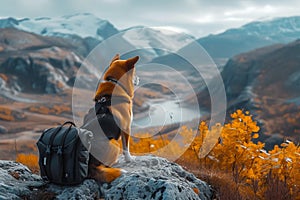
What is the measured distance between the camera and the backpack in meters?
5.61

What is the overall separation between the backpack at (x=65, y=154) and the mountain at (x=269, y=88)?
240 feet

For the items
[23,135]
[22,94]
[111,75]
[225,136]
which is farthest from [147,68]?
[22,94]

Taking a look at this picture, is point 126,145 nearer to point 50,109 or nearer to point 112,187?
point 112,187

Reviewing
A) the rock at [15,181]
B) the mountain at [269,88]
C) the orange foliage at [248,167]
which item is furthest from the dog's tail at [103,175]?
the mountain at [269,88]

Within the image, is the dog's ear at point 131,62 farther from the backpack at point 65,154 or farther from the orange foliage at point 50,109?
the orange foliage at point 50,109

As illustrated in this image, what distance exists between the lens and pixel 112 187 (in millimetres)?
5648

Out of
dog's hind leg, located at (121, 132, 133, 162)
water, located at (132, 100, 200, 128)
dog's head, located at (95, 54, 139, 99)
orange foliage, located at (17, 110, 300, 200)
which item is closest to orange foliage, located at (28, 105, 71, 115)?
orange foliage, located at (17, 110, 300, 200)

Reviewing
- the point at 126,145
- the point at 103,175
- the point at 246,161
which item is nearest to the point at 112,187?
the point at 103,175

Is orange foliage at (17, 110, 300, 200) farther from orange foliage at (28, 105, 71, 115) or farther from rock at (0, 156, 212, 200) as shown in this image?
orange foliage at (28, 105, 71, 115)

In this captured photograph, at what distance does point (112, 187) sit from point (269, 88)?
136 m

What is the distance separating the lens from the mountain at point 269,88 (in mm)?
89375

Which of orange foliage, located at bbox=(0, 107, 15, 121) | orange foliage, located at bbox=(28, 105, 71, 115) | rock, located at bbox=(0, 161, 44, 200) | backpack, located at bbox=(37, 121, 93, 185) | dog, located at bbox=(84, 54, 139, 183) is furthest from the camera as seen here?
orange foliage, located at bbox=(28, 105, 71, 115)

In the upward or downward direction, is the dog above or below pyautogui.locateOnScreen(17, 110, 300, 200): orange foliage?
above

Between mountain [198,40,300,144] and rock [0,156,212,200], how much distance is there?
2845 inches
